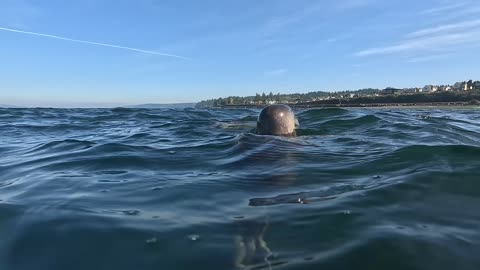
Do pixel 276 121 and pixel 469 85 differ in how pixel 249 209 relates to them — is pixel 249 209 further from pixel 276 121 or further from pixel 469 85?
pixel 469 85

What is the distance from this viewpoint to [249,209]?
4.89 metres

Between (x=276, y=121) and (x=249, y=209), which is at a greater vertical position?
(x=276, y=121)

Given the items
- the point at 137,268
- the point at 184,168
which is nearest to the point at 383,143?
the point at 184,168

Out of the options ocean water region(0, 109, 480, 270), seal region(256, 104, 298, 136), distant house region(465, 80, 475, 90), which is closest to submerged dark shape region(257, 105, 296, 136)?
seal region(256, 104, 298, 136)

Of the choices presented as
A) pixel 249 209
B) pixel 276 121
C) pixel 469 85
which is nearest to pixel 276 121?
pixel 276 121

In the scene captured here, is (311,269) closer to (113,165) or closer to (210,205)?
(210,205)

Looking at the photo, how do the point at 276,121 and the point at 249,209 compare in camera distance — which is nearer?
the point at 249,209

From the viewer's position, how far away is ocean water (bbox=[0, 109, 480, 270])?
3605 mm

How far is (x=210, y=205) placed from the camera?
515 cm

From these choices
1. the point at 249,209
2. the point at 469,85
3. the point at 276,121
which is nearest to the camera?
the point at 249,209

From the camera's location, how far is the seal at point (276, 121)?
9539 mm

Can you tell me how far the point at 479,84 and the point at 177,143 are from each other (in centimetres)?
14927

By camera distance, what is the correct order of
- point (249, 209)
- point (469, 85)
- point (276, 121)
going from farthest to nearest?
point (469, 85)
point (276, 121)
point (249, 209)

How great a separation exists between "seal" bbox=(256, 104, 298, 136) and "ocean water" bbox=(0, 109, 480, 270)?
0.68 meters
